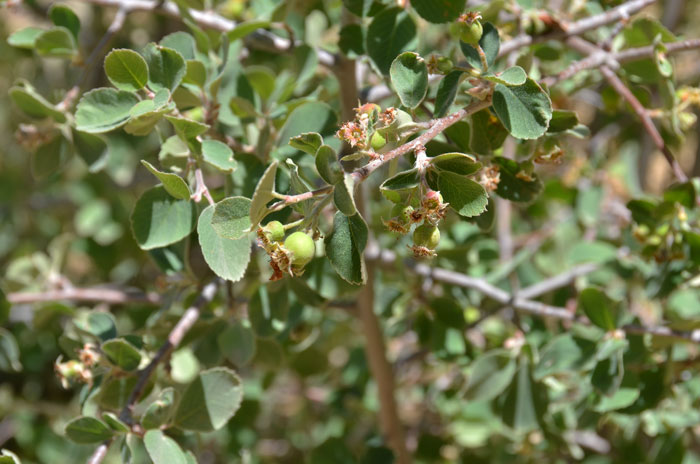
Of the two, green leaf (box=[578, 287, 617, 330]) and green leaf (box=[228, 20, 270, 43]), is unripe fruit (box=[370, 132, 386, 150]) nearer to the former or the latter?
green leaf (box=[228, 20, 270, 43])

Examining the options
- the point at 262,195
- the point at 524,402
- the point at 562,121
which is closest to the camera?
the point at 262,195

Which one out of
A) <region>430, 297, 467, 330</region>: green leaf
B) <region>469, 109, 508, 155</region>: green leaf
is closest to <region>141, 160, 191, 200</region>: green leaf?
<region>469, 109, 508, 155</region>: green leaf

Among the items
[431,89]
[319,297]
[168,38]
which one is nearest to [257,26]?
[168,38]

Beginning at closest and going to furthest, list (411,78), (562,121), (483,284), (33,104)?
(411,78), (562,121), (33,104), (483,284)

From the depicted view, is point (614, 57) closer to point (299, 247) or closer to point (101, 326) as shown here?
point (299, 247)

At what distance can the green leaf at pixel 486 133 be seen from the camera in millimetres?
881

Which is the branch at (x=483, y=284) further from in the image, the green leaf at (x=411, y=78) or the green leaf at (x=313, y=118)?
the green leaf at (x=411, y=78)

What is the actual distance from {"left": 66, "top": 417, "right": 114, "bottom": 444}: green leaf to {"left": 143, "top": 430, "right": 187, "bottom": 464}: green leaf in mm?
52

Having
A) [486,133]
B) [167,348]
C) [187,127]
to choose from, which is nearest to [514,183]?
[486,133]

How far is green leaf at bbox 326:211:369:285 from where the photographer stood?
2.34 feet

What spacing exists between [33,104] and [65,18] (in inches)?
6.7

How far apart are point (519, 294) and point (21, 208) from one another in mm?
1574

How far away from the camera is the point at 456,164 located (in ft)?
2.42

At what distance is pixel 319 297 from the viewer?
44.2 inches
